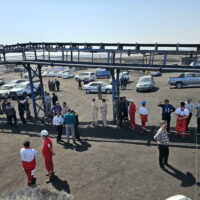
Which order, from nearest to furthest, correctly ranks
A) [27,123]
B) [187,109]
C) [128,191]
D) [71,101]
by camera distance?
1. [128,191]
2. [187,109]
3. [27,123]
4. [71,101]

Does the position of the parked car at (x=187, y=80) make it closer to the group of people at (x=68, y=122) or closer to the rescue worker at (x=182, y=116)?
the rescue worker at (x=182, y=116)

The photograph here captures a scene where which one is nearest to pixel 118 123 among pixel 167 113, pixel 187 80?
pixel 167 113

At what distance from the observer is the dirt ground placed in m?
7.09

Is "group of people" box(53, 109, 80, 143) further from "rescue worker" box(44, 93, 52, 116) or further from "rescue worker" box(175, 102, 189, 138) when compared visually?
"rescue worker" box(175, 102, 189, 138)

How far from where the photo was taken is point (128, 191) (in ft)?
23.1

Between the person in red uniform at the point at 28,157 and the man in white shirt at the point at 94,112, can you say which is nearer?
the person in red uniform at the point at 28,157

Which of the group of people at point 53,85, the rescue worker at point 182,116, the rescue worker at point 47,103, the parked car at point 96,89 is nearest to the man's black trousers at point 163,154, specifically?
the rescue worker at point 182,116

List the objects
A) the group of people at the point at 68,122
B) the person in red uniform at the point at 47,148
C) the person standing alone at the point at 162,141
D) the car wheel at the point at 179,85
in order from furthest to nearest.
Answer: the car wheel at the point at 179,85
the group of people at the point at 68,122
the person standing alone at the point at 162,141
the person in red uniform at the point at 47,148

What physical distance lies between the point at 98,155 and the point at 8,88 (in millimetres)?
19888

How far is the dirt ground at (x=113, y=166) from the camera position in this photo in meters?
7.09

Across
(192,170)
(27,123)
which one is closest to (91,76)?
(27,123)

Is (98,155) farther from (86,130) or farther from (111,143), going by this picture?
(86,130)

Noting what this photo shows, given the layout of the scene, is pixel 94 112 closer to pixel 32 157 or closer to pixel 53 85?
pixel 32 157

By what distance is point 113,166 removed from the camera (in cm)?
866
